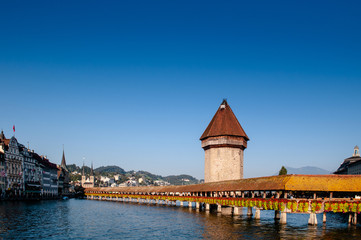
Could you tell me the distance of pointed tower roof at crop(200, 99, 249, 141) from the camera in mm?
55625

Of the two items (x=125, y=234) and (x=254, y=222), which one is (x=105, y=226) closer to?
(x=125, y=234)

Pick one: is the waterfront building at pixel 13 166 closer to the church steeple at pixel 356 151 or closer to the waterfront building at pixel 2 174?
the waterfront building at pixel 2 174

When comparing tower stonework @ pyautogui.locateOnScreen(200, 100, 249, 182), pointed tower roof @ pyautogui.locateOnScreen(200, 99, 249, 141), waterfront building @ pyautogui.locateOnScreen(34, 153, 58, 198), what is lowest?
waterfront building @ pyautogui.locateOnScreen(34, 153, 58, 198)

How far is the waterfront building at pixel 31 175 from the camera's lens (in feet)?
273

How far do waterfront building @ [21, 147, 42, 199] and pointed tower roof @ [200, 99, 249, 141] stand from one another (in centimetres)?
4516

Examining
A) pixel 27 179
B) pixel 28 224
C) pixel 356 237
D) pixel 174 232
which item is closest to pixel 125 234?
pixel 174 232

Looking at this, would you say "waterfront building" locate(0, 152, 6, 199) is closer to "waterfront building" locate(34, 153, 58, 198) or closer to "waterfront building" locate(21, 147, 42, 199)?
"waterfront building" locate(21, 147, 42, 199)

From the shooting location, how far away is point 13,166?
76.4m

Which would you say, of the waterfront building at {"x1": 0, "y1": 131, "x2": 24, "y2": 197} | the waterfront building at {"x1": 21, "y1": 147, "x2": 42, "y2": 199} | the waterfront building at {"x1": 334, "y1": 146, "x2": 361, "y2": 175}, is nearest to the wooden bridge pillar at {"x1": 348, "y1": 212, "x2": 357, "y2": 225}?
the waterfront building at {"x1": 0, "y1": 131, "x2": 24, "y2": 197}

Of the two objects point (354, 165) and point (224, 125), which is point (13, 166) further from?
point (354, 165)

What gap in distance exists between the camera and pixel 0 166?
6969 centimetres

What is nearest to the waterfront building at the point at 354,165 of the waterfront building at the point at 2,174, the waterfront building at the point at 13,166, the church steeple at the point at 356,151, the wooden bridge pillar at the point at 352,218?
the church steeple at the point at 356,151

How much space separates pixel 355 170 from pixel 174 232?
88.6 m

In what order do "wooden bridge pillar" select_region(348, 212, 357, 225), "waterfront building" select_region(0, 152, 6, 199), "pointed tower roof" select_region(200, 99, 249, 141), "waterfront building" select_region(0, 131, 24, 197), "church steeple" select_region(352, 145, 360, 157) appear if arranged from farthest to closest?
"church steeple" select_region(352, 145, 360, 157) < "waterfront building" select_region(0, 131, 24, 197) < "waterfront building" select_region(0, 152, 6, 199) < "pointed tower roof" select_region(200, 99, 249, 141) < "wooden bridge pillar" select_region(348, 212, 357, 225)
